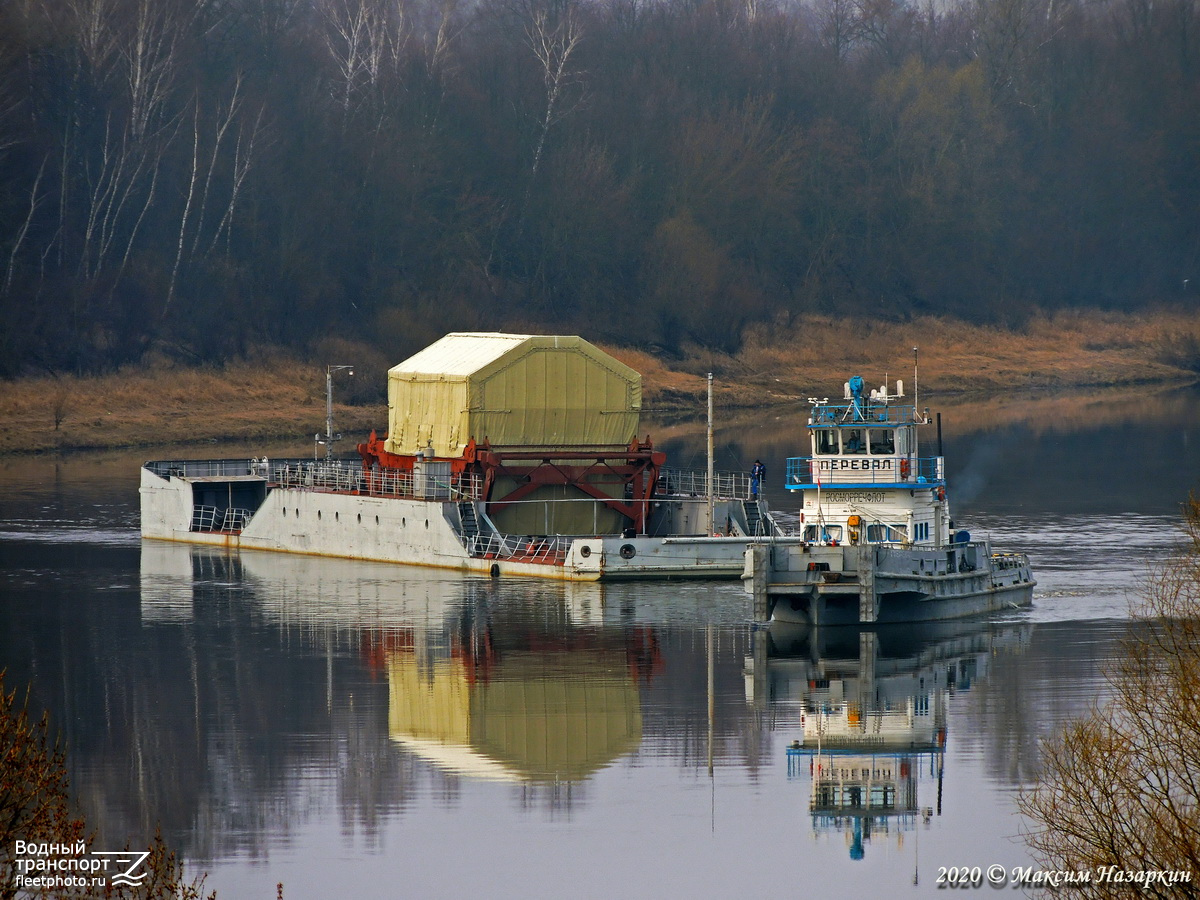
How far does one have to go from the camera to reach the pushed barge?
67312 mm

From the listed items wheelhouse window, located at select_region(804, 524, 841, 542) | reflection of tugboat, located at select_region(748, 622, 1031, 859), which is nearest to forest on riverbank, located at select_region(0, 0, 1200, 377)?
wheelhouse window, located at select_region(804, 524, 841, 542)

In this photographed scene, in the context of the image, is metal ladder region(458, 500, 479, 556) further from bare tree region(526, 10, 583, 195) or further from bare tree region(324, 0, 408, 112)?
bare tree region(526, 10, 583, 195)

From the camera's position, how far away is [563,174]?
155 m

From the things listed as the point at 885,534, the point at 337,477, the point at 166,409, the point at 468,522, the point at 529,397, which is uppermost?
the point at 166,409

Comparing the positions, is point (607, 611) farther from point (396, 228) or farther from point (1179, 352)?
point (1179, 352)

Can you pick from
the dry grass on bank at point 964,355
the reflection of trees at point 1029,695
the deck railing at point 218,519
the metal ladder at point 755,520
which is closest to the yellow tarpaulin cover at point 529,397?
the metal ladder at point 755,520

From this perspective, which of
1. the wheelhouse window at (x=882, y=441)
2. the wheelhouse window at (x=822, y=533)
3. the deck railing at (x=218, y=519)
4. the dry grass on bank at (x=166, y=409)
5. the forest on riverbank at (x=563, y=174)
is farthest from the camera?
the forest on riverbank at (x=563, y=174)

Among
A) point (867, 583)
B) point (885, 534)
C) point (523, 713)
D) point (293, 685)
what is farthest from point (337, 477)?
point (523, 713)

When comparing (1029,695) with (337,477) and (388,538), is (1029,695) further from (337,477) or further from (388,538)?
(337,477)

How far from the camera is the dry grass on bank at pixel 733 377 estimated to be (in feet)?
376

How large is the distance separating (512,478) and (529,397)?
8.77 feet

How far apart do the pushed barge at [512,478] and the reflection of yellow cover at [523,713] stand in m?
12.8

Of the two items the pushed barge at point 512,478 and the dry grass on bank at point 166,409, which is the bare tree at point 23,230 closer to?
the dry grass on bank at point 166,409

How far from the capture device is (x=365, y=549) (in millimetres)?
70688
